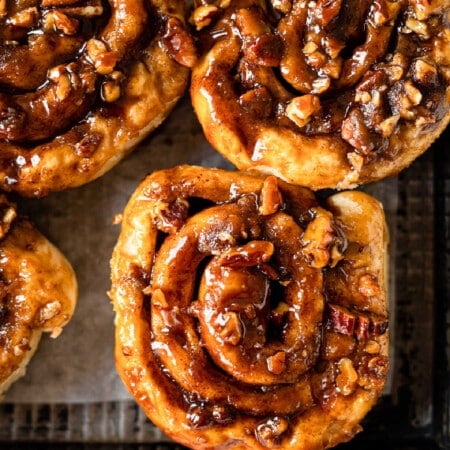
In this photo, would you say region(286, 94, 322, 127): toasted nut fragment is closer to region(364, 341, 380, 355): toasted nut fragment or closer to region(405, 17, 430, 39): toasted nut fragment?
region(405, 17, 430, 39): toasted nut fragment


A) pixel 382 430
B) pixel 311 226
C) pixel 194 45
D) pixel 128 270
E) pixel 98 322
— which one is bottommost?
pixel 382 430

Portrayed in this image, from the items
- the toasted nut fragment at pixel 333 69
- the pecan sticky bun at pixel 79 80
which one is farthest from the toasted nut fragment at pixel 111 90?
the toasted nut fragment at pixel 333 69

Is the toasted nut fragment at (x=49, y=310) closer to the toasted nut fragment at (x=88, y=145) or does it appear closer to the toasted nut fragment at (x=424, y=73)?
the toasted nut fragment at (x=88, y=145)

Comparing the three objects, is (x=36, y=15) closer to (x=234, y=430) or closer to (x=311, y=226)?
(x=311, y=226)

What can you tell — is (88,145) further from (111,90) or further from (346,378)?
(346,378)

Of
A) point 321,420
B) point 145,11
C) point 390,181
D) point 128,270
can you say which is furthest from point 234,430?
point 145,11

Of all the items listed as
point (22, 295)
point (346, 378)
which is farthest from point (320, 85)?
point (22, 295)
